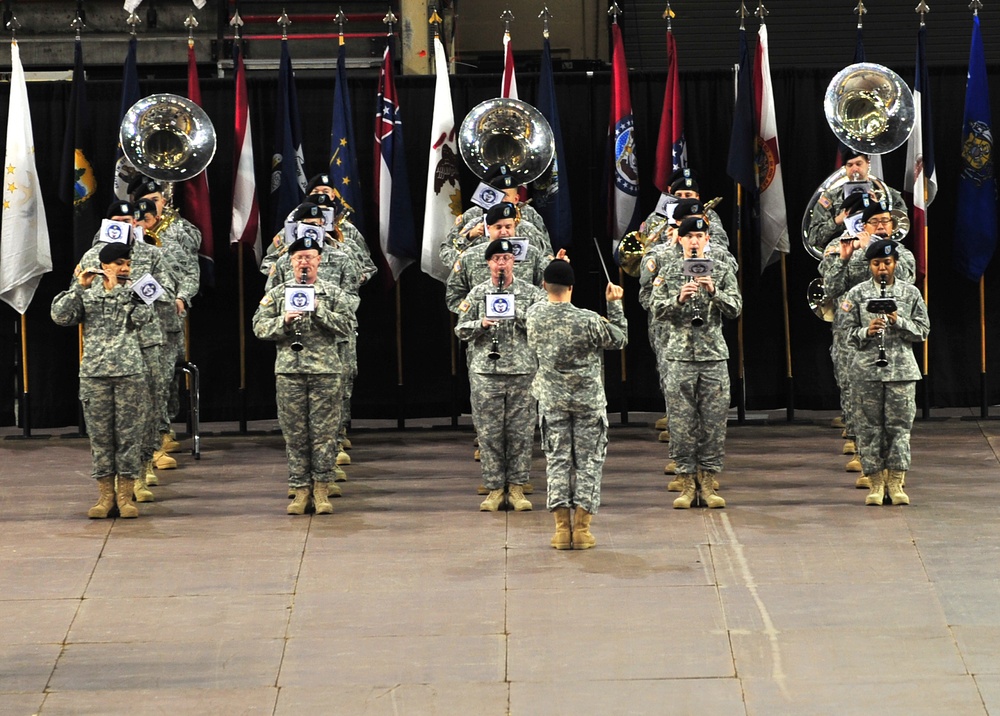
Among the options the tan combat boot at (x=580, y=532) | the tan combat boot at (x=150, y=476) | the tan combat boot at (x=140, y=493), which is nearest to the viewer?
the tan combat boot at (x=580, y=532)

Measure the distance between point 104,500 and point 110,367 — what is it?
2.83ft

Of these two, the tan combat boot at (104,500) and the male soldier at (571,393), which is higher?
the male soldier at (571,393)

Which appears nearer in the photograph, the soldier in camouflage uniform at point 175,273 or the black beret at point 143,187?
the soldier in camouflage uniform at point 175,273

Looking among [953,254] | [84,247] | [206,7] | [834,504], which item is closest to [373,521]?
[834,504]

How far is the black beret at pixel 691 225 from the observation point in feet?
34.2

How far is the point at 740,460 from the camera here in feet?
40.0

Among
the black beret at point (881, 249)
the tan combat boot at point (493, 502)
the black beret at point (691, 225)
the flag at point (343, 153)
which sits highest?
the flag at point (343, 153)

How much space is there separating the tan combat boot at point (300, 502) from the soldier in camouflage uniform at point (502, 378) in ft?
3.80

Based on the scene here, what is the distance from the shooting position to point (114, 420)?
1073cm

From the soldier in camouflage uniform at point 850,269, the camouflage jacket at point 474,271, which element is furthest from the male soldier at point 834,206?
the camouflage jacket at point 474,271

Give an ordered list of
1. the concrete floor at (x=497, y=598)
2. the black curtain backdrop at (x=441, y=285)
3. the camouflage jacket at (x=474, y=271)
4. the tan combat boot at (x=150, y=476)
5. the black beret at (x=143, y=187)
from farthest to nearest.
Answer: the black curtain backdrop at (x=441, y=285)
the black beret at (x=143, y=187)
the tan combat boot at (x=150, y=476)
the camouflage jacket at (x=474, y=271)
the concrete floor at (x=497, y=598)

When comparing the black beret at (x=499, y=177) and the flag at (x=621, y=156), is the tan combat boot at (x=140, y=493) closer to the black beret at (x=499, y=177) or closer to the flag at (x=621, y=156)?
the black beret at (x=499, y=177)

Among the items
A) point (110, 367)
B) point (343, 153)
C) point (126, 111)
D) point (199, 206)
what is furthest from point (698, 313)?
point (126, 111)

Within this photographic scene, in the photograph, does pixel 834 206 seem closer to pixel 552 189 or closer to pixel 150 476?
pixel 552 189
